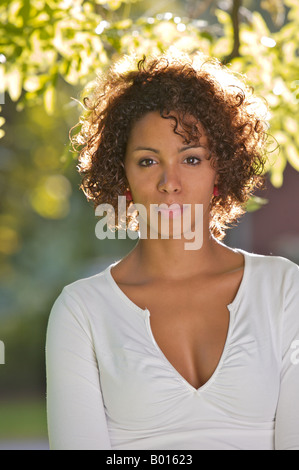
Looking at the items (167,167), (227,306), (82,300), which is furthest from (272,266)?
(82,300)

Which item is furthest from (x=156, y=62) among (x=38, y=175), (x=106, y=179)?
(x=38, y=175)

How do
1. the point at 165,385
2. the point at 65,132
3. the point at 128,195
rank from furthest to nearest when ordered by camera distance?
the point at 65,132
the point at 128,195
the point at 165,385

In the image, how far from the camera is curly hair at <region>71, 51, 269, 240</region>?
2.11m

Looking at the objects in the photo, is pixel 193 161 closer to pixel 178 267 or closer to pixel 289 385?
pixel 178 267

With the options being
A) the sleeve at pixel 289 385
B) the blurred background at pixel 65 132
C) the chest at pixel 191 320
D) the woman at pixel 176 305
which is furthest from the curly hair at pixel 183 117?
the sleeve at pixel 289 385

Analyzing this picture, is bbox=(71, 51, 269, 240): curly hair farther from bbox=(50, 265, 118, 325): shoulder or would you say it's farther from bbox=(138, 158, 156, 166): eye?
bbox=(50, 265, 118, 325): shoulder

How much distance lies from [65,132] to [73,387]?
6907 millimetres

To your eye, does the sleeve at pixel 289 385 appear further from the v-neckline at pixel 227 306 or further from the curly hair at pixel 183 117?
the curly hair at pixel 183 117

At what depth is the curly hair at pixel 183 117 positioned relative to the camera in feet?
6.93

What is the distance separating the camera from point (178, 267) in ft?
7.05

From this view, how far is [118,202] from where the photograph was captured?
2.31 m

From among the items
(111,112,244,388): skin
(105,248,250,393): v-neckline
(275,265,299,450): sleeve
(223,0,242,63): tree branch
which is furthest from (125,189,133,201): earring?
(223,0,242,63): tree branch

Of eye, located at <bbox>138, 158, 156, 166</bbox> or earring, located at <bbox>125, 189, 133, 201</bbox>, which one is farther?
earring, located at <bbox>125, 189, 133, 201</bbox>

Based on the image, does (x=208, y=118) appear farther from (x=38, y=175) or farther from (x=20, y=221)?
(x=20, y=221)
